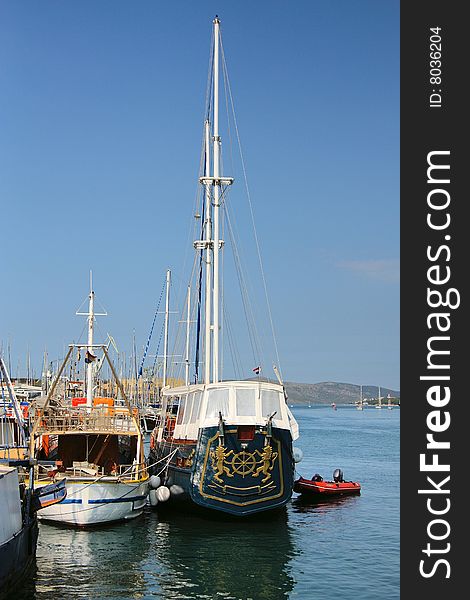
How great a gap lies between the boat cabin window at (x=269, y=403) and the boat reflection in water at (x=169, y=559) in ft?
12.7

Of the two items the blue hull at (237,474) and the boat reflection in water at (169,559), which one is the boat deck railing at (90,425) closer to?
the blue hull at (237,474)

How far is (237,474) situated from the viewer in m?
30.3

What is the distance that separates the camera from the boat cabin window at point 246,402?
31.4 meters

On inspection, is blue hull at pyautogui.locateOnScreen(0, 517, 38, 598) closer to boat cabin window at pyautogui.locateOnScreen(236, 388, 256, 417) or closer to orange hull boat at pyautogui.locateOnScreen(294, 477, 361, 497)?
boat cabin window at pyautogui.locateOnScreen(236, 388, 256, 417)

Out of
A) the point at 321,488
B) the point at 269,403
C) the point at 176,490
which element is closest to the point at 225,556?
the point at 176,490

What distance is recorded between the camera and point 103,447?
115 feet

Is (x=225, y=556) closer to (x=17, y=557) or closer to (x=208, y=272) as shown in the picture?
(x=17, y=557)

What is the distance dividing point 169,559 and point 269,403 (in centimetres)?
792

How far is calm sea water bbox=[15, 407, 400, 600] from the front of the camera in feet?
73.8

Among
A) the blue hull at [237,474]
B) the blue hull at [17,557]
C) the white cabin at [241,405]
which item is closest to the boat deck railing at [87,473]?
the blue hull at [237,474]

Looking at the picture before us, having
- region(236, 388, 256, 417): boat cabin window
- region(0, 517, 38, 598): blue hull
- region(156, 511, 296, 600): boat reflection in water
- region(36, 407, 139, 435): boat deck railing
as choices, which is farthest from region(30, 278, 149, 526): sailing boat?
region(0, 517, 38, 598): blue hull

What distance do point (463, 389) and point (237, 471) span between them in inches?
633

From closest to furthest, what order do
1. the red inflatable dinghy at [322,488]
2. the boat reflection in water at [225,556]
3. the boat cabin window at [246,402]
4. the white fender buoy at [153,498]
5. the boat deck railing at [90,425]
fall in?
1. the boat reflection in water at [225,556]
2. the boat cabin window at [246,402]
3. the boat deck railing at [90,425]
4. the white fender buoy at [153,498]
5. the red inflatable dinghy at [322,488]

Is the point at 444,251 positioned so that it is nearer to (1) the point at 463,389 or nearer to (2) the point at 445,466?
(1) the point at 463,389
